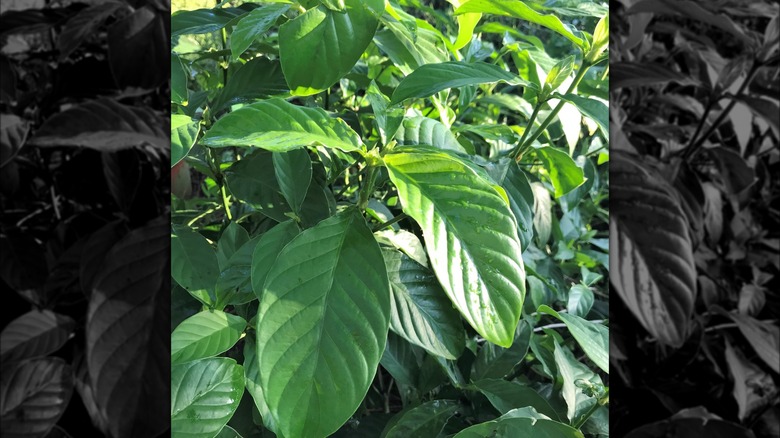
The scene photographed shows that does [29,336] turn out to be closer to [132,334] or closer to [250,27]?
[132,334]

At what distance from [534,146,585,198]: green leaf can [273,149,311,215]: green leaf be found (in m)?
0.27

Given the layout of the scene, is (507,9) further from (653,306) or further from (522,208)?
(653,306)

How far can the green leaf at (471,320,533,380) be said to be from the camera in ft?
2.15

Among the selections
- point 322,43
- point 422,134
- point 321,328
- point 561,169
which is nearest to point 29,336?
point 321,328

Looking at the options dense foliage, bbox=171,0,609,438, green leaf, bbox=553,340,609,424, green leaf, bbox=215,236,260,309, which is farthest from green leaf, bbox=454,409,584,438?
green leaf, bbox=215,236,260,309

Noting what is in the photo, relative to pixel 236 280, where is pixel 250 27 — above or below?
above

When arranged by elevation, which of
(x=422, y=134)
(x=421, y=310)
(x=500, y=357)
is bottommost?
(x=500, y=357)

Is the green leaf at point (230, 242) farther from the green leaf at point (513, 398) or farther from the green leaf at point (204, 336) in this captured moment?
the green leaf at point (513, 398)

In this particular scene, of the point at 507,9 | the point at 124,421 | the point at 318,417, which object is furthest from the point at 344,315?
the point at 507,9

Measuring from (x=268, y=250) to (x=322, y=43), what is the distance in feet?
0.55

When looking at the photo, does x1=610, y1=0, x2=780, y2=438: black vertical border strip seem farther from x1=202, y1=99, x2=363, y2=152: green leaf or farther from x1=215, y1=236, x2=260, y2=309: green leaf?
x1=215, y1=236, x2=260, y2=309: green leaf

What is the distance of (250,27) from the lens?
52 centimetres

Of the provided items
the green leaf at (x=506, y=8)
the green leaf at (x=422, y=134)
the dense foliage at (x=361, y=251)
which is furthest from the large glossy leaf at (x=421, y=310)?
the green leaf at (x=506, y=8)

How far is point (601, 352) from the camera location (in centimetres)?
56
